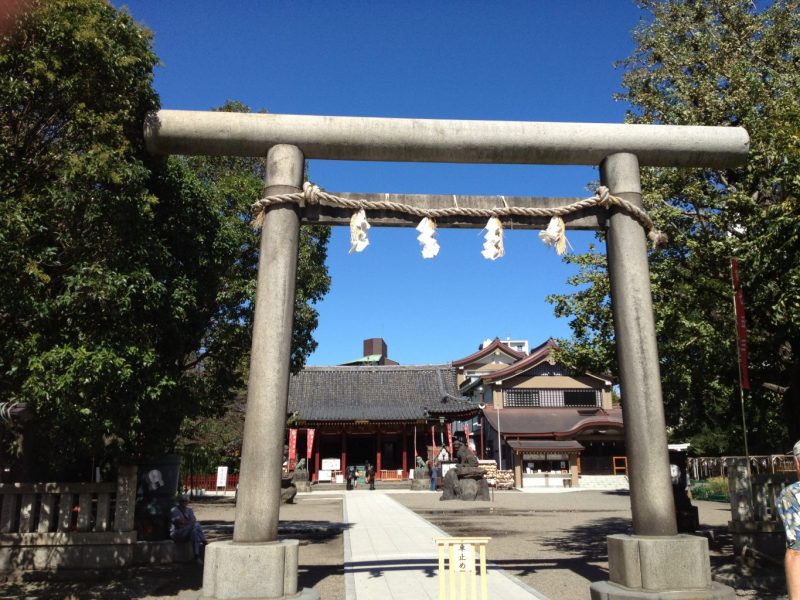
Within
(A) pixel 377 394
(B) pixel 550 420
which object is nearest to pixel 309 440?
(A) pixel 377 394

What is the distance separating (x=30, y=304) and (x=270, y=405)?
2.84m

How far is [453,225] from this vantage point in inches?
248

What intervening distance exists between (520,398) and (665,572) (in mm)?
33011

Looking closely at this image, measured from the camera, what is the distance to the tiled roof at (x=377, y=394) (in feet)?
111

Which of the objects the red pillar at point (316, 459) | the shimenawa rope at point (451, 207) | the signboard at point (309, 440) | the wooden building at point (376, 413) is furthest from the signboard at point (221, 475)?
the shimenawa rope at point (451, 207)

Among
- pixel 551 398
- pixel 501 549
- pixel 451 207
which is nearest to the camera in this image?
pixel 451 207

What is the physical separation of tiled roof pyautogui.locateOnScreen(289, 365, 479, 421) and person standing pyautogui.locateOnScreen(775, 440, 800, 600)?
30175 millimetres

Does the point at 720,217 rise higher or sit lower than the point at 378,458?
higher

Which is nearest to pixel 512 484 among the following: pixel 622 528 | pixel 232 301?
pixel 622 528

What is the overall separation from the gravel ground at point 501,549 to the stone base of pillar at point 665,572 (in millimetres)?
2129

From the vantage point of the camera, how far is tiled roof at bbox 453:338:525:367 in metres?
42.2

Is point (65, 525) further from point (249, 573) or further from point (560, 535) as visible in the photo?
point (560, 535)

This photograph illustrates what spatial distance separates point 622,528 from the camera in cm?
1381

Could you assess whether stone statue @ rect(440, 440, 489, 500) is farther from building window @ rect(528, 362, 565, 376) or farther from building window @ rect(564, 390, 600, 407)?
building window @ rect(564, 390, 600, 407)
